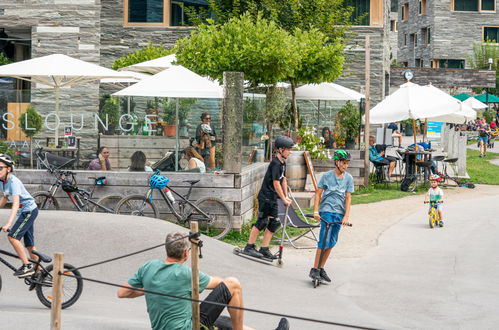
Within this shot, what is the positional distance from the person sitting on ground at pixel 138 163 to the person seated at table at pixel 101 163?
0.39 m

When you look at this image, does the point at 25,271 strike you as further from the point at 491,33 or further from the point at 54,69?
the point at 491,33

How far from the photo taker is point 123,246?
1073 centimetres

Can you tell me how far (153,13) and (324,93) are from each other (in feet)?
31.1

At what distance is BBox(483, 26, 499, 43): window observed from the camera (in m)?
58.5

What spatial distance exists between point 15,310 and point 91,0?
565 inches

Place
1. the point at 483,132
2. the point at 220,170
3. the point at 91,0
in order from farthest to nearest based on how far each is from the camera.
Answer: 1. the point at 483,132
2. the point at 91,0
3. the point at 220,170

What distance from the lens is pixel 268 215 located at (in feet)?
37.1

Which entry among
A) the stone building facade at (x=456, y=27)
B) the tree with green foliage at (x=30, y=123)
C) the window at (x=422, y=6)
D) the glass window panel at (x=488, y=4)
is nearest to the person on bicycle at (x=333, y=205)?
the tree with green foliage at (x=30, y=123)

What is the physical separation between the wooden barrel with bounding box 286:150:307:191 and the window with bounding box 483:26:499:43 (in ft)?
150

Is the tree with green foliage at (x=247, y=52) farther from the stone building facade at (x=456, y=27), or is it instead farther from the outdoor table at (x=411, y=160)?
the stone building facade at (x=456, y=27)

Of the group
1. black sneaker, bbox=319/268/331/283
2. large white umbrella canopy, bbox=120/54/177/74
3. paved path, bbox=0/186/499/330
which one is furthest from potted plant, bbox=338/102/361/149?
black sneaker, bbox=319/268/331/283

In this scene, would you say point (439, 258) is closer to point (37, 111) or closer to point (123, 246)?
point (123, 246)

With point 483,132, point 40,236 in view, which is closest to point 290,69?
point 40,236

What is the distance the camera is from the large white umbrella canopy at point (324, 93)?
2289 cm
